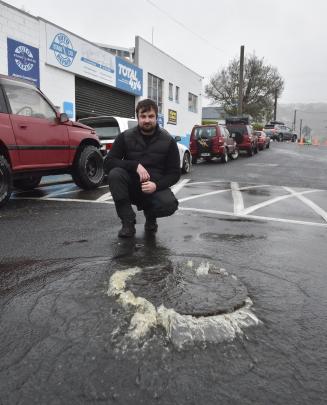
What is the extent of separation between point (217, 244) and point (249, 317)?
1.78m

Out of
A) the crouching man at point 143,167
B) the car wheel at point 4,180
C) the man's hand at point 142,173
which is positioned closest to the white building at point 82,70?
the car wheel at point 4,180

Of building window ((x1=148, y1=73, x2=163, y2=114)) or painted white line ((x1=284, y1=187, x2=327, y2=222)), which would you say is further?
building window ((x1=148, y1=73, x2=163, y2=114))

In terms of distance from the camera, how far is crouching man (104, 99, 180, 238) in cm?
420

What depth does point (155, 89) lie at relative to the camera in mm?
23844

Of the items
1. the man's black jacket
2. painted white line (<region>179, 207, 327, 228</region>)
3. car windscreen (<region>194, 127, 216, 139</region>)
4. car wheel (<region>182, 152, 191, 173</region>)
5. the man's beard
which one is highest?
car windscreen (<region>194, 127, 216, 139</region>)

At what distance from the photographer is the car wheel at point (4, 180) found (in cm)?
585

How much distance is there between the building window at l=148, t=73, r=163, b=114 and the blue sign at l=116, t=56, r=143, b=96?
1.71 meters

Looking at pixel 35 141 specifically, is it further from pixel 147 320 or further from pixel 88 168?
pixel 147 320

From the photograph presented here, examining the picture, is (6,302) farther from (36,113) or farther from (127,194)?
(36,113)

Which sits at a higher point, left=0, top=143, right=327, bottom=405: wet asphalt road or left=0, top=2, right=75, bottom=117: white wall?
left=0, top=2, right=75, bottom=117: white wall

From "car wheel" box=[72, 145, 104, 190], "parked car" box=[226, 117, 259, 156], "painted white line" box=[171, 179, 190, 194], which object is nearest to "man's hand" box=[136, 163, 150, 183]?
"car wheel" box=[72, 145, 104, 190]

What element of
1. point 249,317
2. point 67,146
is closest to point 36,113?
point 67,146

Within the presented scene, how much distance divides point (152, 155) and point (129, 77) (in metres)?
16.8

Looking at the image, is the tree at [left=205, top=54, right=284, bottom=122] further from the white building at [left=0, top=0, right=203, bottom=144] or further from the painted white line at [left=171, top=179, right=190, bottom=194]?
the painted white line at [left=171, top=179, right=190, bottom=194]
